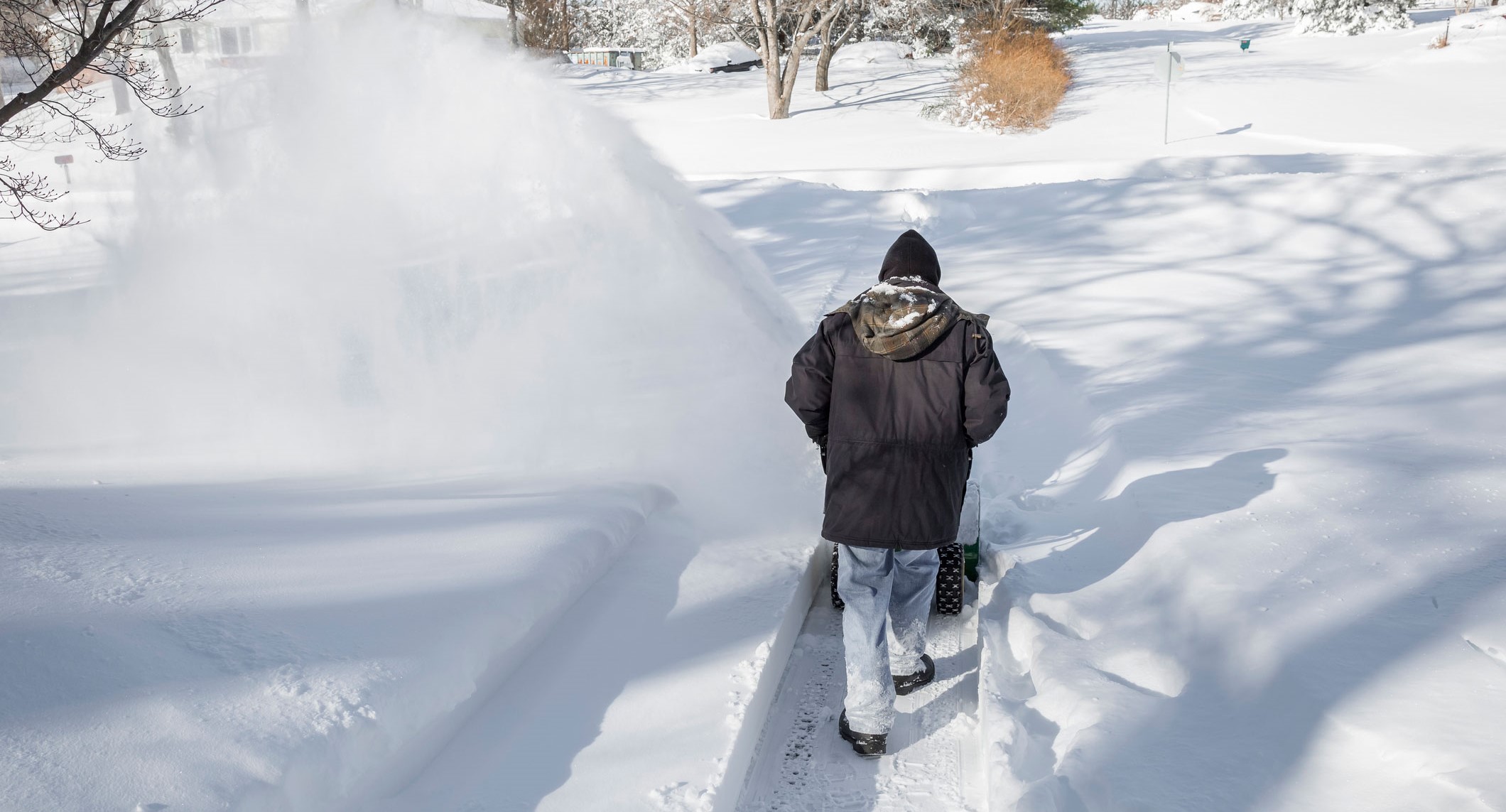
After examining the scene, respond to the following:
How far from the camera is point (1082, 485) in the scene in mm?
5098

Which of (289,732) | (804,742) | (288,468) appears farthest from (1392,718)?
(288,468)

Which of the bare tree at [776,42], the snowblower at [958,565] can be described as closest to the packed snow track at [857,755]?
the snowblower at [958,565]

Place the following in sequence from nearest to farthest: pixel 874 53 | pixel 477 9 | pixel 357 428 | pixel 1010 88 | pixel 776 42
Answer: pixel 357 428
pixel 1010 88
pixel 776 42
pixel 477 9
pixel 874 53

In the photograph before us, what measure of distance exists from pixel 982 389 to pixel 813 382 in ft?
1.73

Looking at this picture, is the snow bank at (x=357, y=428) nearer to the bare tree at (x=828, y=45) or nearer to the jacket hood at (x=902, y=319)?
the jacket hood at (x=902, y=319)

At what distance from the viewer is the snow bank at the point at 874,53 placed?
117 ft

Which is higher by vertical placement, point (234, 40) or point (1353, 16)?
point (1353, 16)

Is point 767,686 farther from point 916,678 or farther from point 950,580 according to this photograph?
point 950,580

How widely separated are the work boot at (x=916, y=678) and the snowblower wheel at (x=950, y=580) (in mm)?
411

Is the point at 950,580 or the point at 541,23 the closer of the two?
the point at 950,580

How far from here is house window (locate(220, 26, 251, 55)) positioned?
25.5ft

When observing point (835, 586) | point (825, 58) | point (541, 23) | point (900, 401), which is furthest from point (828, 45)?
point (900, 401)

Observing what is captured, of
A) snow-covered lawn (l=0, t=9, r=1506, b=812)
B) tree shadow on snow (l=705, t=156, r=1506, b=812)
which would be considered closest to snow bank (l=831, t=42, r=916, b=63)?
tree shadow on snow (l=705, t=156, r=1506, b=812)

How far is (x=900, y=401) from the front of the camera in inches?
118
